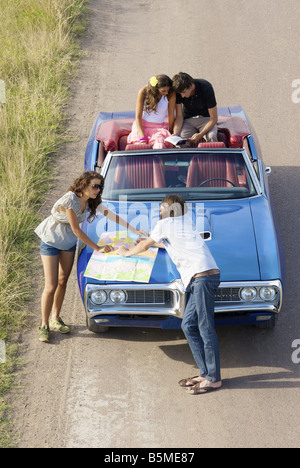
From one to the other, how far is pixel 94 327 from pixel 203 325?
1206 mm

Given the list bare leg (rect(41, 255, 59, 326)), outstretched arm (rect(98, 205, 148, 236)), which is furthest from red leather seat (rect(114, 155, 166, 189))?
bare leg (rect(41, 255, 59, 326))

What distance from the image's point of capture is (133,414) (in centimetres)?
548

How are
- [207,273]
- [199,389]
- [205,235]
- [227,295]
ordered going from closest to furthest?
1. [207,273]
2. [199,389]
3. [227,295]
4. [205,235]

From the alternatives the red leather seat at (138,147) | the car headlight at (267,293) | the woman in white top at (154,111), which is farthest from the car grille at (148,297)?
the woman in white top at (154,111)

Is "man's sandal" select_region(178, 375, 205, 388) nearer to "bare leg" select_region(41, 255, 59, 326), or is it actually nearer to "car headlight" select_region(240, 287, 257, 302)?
"car headlight" select_region(240, 287, 257, 302)

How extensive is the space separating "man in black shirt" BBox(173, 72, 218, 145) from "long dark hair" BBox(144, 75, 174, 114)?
0.35 feet

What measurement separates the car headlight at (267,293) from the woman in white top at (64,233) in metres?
1.28

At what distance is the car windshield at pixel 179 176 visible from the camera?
6.84 metres

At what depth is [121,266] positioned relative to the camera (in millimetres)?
5938

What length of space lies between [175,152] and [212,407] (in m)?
2.71

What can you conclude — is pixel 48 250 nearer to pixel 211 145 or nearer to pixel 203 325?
pixel 203 325

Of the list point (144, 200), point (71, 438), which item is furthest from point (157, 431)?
point (144, 200)

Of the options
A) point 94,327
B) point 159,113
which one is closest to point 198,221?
point 94,327
